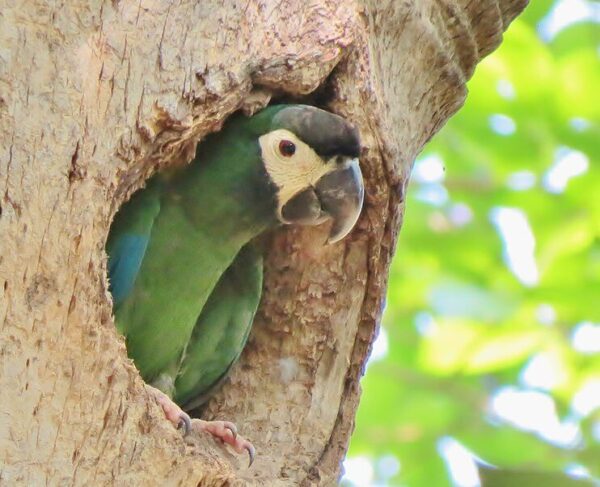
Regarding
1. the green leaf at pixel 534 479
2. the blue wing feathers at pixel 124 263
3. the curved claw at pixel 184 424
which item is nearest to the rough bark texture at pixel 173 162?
the curved claw at pixel 184 424

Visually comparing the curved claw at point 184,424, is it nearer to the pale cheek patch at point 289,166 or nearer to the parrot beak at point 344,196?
the parrot beak at point 344,196

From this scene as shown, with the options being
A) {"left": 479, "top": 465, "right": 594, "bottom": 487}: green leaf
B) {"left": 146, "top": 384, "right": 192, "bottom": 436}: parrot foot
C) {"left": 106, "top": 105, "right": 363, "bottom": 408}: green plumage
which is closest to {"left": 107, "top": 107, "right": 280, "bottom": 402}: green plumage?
{"left": 106, "top": 105, "right": 363, "bottom": 408}: green plumage

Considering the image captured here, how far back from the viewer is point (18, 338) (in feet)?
6.29

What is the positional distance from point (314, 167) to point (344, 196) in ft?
0.63

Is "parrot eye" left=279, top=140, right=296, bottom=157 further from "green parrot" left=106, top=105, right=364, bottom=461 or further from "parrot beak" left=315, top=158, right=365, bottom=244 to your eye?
"parrot beak" left=315, top=158, right=365, bottom=244

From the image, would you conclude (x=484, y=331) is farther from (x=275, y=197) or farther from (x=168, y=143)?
(x=168, y=143)

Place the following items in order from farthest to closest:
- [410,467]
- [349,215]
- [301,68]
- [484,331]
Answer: [410,467], [484,331], [349,215], [301,68]

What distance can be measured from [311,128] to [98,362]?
101 centimetres

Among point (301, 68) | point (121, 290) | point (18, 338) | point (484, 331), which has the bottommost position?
point (18, 338)

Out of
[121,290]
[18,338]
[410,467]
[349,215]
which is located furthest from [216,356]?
[410,467]

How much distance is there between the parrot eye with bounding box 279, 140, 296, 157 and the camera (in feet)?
9.34

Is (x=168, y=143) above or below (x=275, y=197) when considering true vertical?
below

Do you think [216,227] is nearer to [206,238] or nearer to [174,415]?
[206,238]

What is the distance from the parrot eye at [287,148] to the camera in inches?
112
